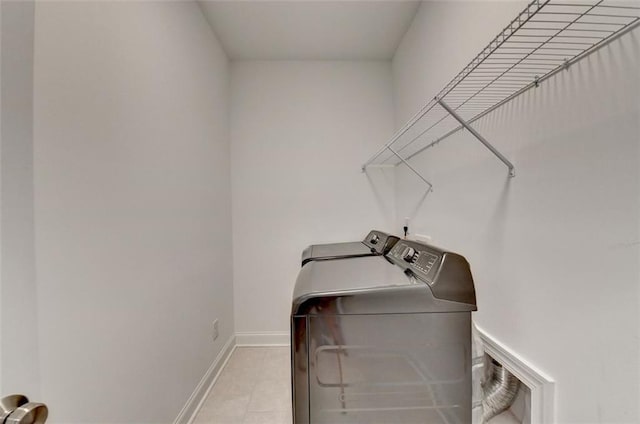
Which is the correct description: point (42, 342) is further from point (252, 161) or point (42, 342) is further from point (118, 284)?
point (252, 161)

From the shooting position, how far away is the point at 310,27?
2.07m

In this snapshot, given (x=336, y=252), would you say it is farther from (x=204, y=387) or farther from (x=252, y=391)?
(x=204, y=387)

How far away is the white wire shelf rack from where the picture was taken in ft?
2.15

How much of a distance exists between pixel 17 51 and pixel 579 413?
74.7 inches

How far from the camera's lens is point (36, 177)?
2.55 ft

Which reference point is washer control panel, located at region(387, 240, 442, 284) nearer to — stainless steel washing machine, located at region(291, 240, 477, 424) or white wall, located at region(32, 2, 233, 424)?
stainless steel washing machine, located at region(291, 240, 477, 424)

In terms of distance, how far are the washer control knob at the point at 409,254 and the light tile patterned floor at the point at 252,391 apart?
132 centimetres

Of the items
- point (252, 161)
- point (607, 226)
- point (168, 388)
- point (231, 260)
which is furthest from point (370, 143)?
point (168, 388)

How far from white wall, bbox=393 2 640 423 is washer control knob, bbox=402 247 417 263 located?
1.10 ft

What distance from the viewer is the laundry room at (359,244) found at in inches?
27.9

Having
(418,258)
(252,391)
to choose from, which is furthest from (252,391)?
(418,258)

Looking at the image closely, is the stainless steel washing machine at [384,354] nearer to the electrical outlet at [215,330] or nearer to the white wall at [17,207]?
the white wall at [17,207]

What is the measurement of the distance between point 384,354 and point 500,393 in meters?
0.60

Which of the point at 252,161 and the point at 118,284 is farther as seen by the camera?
the point at 252,161
